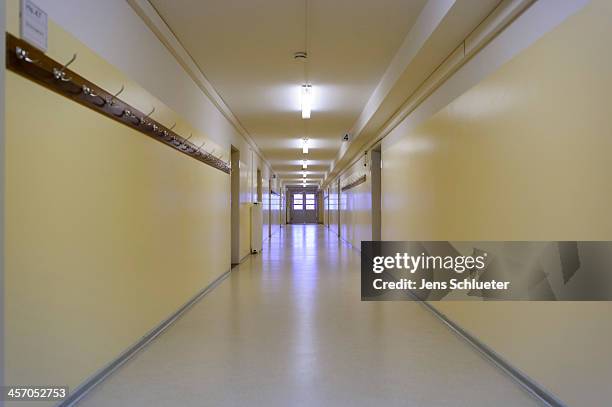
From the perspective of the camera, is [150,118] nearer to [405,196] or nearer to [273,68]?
[273,68]

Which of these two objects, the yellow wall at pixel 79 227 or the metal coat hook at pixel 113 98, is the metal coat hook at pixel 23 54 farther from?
the metal coat hook at pixel 113 98

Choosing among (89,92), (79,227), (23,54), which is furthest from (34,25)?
(79,227)

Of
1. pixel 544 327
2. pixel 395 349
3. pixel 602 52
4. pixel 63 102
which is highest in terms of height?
pixel 602 52

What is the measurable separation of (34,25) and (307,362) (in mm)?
3196

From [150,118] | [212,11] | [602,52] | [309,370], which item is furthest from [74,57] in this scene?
[602,52]

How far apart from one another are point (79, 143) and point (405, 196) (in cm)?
547

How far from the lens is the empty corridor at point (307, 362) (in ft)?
10.3

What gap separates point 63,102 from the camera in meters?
2.85

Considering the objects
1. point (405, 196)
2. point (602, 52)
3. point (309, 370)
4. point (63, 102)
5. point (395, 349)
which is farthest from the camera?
point (405, 196)

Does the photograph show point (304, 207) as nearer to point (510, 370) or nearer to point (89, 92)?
point (510, 370)

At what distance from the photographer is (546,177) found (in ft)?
9.89

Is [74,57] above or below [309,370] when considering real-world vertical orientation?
above

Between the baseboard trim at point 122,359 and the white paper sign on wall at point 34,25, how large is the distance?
2243 millimetres

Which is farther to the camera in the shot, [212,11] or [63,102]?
[212,11]
